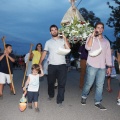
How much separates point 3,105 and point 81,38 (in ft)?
8.82

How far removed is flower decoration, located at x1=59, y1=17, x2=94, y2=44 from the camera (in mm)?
8297

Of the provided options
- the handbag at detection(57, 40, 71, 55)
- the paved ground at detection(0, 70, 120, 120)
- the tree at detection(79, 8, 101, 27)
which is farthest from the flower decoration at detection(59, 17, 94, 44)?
the tree at detection(79, 8, 101, 27)

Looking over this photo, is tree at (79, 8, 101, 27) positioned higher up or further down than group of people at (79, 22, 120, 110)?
higher up

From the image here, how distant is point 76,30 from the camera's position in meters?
8.30

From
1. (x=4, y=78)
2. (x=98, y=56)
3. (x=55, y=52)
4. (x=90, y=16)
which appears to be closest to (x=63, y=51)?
(x=55, y=52)

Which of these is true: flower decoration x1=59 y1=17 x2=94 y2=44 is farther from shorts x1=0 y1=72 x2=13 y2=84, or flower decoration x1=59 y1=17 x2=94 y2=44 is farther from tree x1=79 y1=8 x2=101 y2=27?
tree x1=79 y1=8 x2=101 y2=27

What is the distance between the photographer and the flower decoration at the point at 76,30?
830 centimetres

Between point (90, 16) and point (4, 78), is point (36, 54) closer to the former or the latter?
point (4, 78)

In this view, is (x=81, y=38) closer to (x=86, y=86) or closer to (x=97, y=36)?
(x=97, y=36)

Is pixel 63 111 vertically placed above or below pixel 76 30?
below

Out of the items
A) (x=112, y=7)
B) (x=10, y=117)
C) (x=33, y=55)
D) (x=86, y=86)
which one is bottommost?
(x=10, y=117)

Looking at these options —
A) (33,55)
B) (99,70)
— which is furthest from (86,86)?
(33,55)

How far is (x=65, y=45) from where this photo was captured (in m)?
8.06

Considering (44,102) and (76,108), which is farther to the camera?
(44,102)
